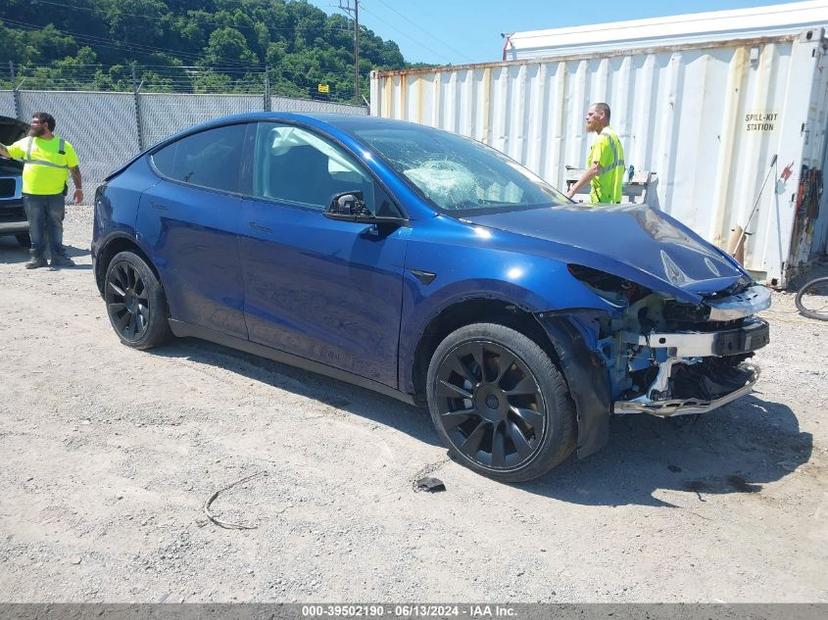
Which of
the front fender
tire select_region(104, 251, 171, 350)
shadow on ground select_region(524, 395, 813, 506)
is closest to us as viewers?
the front fender

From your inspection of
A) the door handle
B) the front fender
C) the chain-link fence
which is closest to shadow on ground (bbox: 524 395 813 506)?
the front fender

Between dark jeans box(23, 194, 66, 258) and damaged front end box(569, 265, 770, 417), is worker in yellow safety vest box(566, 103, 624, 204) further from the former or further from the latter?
dark jeans box(23, 194, 66, 258)

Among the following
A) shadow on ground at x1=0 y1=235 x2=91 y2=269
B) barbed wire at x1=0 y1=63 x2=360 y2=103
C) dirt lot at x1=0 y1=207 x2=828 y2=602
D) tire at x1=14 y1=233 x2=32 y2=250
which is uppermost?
barbed wire at x1=0 y1=63 x2=360 y2=103

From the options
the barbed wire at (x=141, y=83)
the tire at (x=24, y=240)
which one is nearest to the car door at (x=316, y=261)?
the tire at (x=24, y=240)

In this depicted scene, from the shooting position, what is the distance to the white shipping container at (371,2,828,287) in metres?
7.26

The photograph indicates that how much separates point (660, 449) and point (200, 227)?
3.08 m

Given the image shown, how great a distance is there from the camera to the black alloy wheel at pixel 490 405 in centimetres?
318

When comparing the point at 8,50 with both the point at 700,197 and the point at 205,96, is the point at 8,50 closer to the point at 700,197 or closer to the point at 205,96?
the point at 205,96

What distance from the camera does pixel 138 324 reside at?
202 inches

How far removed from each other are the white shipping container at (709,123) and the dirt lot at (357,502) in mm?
3384

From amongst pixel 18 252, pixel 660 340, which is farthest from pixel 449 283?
pixel 18 252

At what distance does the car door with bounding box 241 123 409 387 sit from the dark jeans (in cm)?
536

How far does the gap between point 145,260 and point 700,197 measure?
6.07 m

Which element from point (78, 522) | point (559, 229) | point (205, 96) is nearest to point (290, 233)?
point (559, 229)
